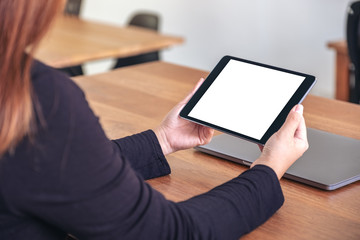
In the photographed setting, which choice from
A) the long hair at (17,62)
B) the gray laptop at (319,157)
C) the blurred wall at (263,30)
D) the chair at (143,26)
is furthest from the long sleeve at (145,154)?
the blurred wall at (263,30)

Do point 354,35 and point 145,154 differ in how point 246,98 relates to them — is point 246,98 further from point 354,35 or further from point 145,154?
point 354,35

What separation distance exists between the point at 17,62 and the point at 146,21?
2.62 metres

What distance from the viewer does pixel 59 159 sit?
688mm

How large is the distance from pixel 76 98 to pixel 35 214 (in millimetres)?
158

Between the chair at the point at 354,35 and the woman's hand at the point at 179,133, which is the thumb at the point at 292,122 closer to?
the woman's hand at the point at 179,133

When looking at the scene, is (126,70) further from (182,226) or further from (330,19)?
(330,19)

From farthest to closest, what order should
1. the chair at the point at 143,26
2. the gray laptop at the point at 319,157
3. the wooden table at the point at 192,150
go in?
the chair at the point at 143,26 → the gray laptop at the point at 319,157 → the wooden table at the point at 192,150

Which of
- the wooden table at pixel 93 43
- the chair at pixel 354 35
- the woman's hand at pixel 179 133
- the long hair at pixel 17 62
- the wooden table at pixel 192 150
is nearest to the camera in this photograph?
the long hair at pixel 17 62

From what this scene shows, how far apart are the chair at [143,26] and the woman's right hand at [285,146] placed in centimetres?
206

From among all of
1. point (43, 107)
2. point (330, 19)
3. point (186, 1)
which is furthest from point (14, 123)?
point (186, 1)

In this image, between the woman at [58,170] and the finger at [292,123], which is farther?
the finger at [292,123]

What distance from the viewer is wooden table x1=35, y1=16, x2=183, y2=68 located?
91.7 inches

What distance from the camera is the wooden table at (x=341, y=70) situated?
9.88 ft

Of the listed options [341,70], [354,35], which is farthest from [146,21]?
[354,35]
